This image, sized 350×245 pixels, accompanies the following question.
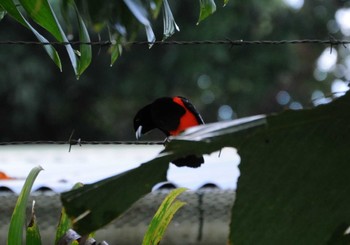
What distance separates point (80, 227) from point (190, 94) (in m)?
14.4

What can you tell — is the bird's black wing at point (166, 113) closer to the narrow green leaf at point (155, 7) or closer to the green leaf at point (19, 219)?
the green leaf at point (19, 219)

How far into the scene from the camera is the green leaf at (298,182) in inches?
43.3

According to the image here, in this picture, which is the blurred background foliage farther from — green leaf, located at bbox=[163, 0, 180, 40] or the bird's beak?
green leaf, located at bbox=[163, 0, 180, 40]

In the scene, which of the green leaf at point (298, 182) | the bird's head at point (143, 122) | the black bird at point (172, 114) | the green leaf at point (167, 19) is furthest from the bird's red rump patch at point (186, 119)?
the green leaf at point (298, 182)

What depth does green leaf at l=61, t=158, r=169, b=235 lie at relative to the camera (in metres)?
1.05

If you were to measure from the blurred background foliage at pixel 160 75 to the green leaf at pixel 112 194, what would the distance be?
1325 centimetres

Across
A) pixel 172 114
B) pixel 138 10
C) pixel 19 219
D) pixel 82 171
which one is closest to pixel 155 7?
pixel 138 10

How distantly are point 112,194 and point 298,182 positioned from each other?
27 centimetres

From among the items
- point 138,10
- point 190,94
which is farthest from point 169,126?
point 190,94

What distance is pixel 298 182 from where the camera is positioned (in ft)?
3.76

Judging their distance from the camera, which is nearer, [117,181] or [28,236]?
[117,181]

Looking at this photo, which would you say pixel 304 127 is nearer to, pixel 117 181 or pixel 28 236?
pixel 117 181

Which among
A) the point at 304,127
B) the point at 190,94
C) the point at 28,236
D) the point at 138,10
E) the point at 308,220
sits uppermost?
the point at 190,94

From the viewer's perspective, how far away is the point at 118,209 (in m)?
1.06
